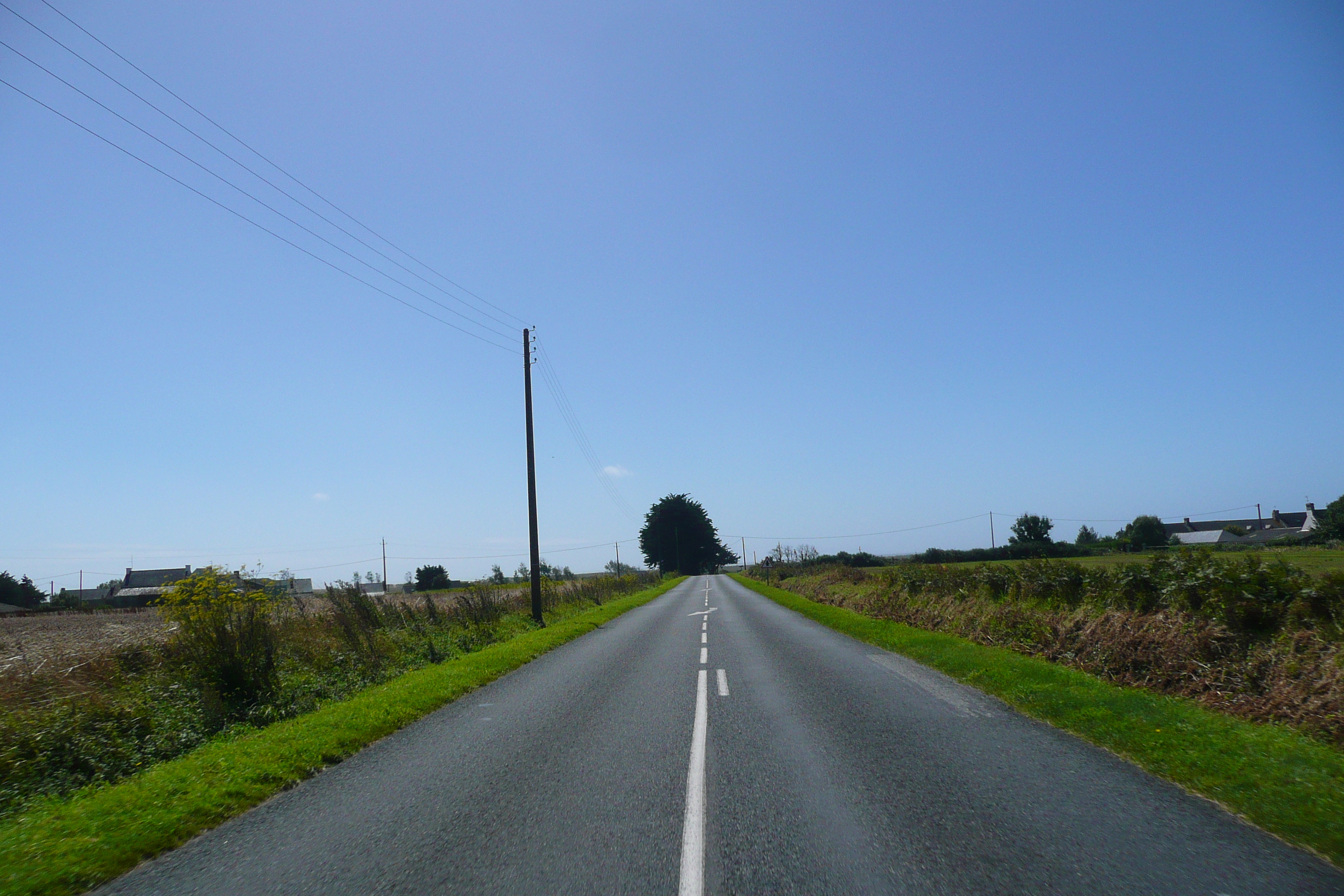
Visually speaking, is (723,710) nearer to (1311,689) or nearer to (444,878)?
(444,878)

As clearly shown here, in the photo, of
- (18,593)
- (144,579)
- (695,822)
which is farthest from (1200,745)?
(144,579)

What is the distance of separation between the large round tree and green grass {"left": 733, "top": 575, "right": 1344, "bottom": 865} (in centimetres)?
10175

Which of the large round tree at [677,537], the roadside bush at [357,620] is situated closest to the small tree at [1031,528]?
the large round tree at [677,537]

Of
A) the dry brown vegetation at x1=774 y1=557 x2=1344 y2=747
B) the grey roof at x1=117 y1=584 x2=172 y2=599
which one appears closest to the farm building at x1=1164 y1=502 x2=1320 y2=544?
the dry brown vegetation at x1=774 y1=557 x2=1344 y2=747

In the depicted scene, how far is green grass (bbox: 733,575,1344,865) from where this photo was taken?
5030 mm

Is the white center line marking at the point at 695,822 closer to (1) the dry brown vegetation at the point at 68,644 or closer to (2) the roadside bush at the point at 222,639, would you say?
(2) the roadside bush at the point at 222,639

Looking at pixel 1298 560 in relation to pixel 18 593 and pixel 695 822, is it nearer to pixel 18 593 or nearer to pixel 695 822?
pixel 695 822

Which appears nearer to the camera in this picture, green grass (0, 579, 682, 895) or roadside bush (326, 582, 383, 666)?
green grass (0, 579, 682, 895)

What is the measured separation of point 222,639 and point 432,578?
85.3 m

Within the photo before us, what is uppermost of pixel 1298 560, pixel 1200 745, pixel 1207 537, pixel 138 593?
pixel 1298 560

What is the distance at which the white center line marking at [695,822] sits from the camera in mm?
4137

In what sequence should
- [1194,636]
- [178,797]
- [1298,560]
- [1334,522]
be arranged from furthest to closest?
[1334,522] → [1298,560] → [1194,636] → [178,797]

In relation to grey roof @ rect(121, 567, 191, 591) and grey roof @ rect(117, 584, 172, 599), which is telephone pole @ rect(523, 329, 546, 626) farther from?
grey roof @ rect(121, 567, 191, 591)

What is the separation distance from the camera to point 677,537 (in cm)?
11481
